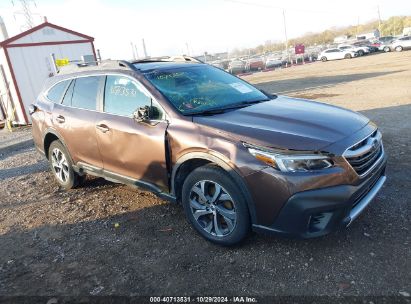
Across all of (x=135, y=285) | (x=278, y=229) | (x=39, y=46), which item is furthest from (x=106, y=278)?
(x=39, y=46)

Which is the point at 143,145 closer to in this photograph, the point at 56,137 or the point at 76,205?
the point at 76,205

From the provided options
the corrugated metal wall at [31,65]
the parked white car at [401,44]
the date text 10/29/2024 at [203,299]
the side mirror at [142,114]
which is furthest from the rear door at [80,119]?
the parked white car at [401,44]

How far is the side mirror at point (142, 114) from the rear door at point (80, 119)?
0.90 m

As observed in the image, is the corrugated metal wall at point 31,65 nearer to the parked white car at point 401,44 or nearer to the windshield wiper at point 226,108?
the windshield wiper at point 226,108

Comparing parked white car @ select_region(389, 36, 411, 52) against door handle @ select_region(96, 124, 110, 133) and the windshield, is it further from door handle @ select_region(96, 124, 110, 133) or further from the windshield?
door handle @ select_region(96, 124, 110, 133)

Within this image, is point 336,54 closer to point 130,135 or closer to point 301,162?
point 130,135

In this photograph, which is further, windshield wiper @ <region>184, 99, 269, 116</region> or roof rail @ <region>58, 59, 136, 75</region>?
roof rail @ <region>58, 59, 136, 75</region>

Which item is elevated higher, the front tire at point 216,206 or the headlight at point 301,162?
the headlight at point 301,162

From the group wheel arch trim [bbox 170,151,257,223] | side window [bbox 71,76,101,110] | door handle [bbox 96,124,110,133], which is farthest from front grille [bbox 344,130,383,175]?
side window [bbox 71,76,101,110]

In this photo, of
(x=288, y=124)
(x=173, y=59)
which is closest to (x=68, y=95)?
(x=173, y=59)

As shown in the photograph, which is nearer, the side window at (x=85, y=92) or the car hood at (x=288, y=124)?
the car hood at (x=288, y=124)

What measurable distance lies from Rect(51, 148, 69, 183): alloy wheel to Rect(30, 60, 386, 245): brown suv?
14.8 inches

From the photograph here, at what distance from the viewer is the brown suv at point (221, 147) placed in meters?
2.90

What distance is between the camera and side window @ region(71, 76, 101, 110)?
450cm
